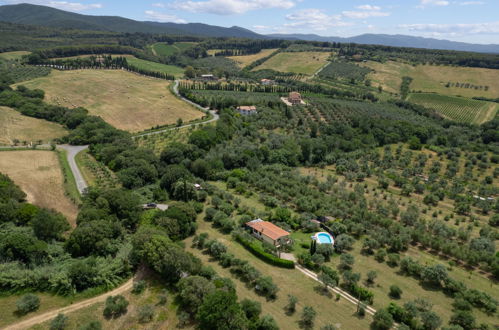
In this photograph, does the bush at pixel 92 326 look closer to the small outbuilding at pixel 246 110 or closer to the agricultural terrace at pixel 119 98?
the agricultural terrace at pixel 119 98

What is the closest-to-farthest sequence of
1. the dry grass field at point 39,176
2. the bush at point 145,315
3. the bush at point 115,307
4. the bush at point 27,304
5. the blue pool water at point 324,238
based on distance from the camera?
the bush at point 145,315 → the bush at point 27,304 → the bush at point 115,307 → the blue pool water at point 324,238 → the dry grass field at point 39,176

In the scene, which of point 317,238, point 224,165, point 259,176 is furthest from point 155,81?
point 317,238

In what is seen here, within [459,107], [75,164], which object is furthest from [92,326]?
[459,107]

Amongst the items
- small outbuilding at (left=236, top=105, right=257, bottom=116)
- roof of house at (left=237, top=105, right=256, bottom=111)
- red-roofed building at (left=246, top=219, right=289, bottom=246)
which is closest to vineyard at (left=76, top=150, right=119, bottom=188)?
red-roofed building at (left=246, top=219, right=289, bottom=246)

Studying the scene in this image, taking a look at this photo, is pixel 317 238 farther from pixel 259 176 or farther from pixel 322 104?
pixel 322 104

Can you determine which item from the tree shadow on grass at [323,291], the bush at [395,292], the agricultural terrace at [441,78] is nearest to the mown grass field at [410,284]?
the bush at [395,292]

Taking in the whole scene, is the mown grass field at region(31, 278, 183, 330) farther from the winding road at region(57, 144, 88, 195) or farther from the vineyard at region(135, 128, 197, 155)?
the vineyard at region(135, 128, 197, 155)
